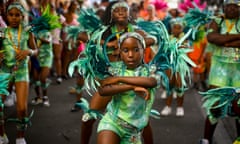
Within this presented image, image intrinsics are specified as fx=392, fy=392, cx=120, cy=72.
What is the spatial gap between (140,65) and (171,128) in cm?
305

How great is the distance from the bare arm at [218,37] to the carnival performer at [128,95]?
67.6 inches

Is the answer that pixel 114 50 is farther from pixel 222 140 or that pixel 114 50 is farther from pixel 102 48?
pixel 222 140

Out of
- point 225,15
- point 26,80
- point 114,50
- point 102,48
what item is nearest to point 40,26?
point 26,80

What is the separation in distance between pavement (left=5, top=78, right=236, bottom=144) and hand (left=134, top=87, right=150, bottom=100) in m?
2.35

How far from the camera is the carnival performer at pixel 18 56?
497cm

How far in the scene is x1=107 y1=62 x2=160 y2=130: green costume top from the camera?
333 centimetres

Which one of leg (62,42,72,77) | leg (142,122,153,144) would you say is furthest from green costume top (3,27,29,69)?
leg (62,42,72,77)

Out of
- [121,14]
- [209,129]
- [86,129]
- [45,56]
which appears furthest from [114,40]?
[45,56]

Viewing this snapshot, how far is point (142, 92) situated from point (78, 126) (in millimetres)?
3125

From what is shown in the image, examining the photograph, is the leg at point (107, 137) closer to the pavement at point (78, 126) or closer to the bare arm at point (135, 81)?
the bare arm at point (135, 81)

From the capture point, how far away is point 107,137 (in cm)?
322

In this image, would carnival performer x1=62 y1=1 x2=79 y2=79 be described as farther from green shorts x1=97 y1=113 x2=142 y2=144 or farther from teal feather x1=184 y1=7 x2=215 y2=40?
green shorts x1=97 y1=113 x2=142 y2=144

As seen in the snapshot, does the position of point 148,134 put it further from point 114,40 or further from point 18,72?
point 18,72

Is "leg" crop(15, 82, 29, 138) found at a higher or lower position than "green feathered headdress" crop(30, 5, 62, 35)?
lower
